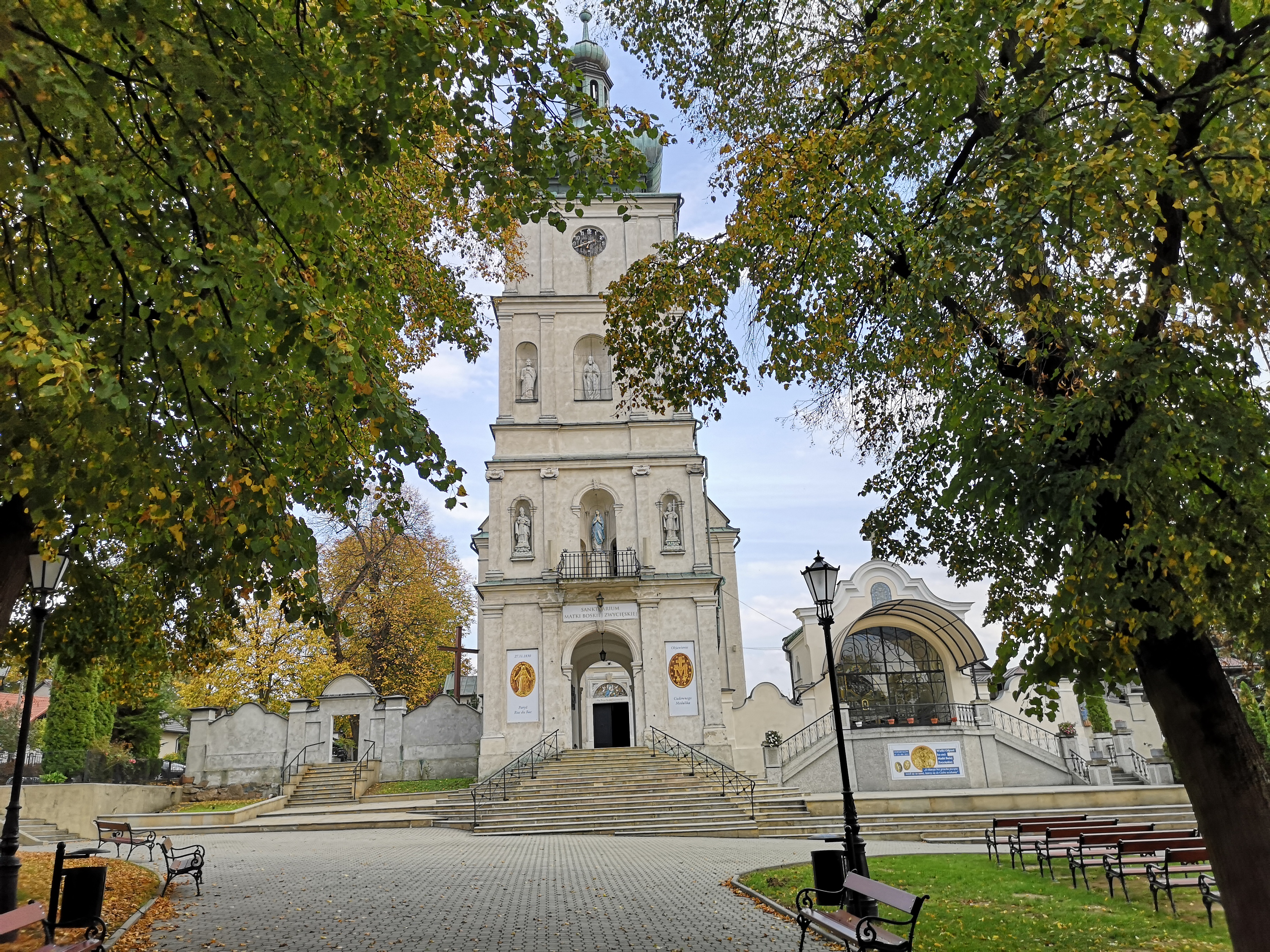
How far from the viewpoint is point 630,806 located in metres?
21.7

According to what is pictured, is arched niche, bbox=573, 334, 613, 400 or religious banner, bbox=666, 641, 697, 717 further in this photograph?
arched niche, bbox=573, 334, 613, 400

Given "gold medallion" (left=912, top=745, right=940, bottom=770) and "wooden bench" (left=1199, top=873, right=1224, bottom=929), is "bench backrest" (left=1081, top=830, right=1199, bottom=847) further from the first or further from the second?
"gold medallion" (left=912, top=745, right=940, bottom=770)

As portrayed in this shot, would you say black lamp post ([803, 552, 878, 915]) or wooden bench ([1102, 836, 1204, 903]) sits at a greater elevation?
black lamp post ([803, 552, 878, 915])

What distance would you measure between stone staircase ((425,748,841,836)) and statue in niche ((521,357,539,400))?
1313cm

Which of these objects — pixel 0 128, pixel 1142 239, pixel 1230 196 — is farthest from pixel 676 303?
pixel 0 128

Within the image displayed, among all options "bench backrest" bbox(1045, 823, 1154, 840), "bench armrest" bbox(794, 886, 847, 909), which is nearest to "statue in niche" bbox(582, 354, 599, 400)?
"bench backrest" bbox(1045, 823, 1154, 840)

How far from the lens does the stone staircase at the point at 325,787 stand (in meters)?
25.4

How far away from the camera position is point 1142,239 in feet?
20.4

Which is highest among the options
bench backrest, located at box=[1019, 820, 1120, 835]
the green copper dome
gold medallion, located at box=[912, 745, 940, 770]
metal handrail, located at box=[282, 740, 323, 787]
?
the green copper dome

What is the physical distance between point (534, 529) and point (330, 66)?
24.6 m

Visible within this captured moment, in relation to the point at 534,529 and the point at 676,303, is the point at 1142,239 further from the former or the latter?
the point at 534,529

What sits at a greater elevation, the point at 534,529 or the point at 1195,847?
the point at 534,529

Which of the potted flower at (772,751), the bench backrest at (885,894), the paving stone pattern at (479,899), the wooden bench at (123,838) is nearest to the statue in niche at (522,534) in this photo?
the potted flower at (772,751)

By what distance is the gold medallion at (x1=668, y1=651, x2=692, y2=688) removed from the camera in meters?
28.0
